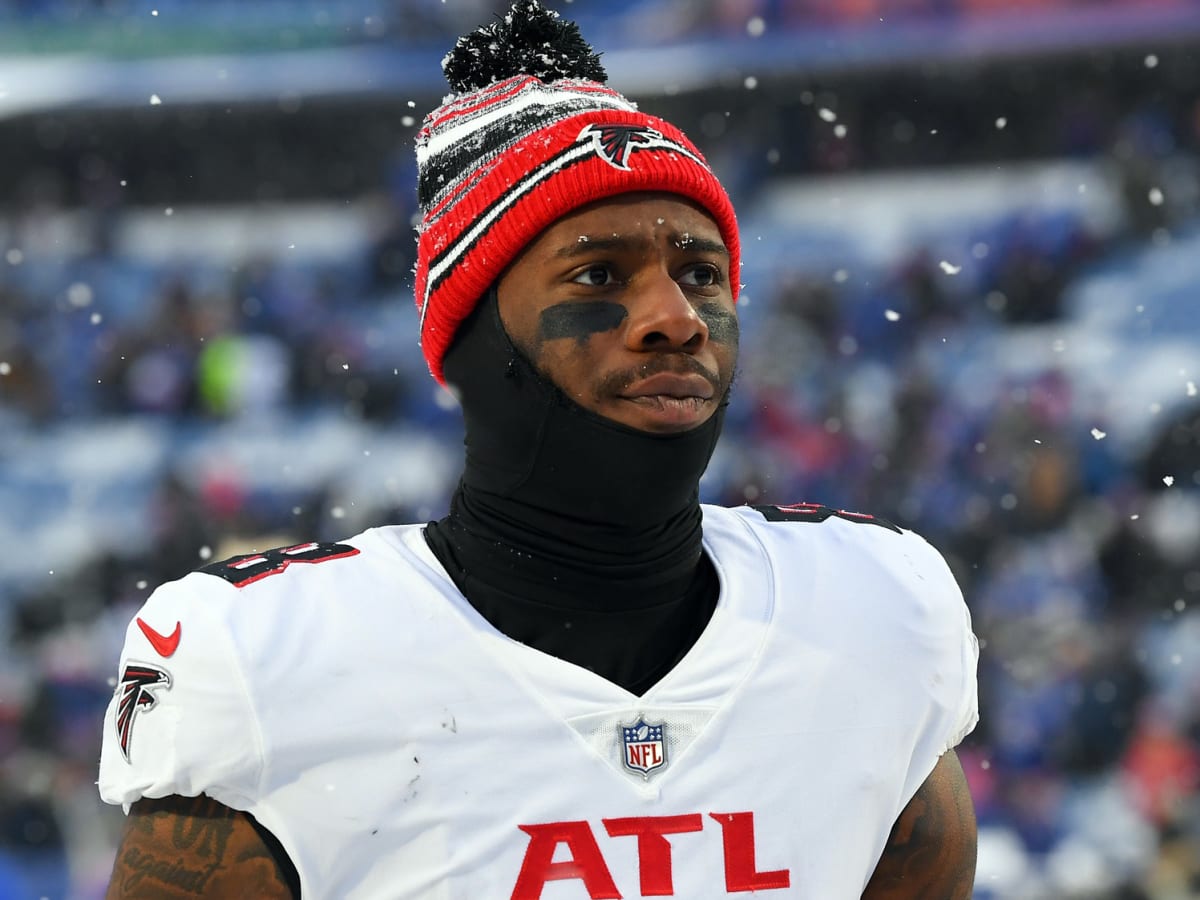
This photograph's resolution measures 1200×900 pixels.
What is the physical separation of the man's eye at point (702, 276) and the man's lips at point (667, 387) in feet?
0.50

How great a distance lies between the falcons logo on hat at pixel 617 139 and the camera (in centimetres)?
179

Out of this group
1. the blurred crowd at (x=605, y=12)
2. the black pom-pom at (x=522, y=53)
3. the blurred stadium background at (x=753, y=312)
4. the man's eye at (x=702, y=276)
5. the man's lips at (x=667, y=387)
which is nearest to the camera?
the man's lips at (x=667, y=387)

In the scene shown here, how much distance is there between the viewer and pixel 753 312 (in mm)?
8414

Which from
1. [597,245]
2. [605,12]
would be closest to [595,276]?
[597,245]

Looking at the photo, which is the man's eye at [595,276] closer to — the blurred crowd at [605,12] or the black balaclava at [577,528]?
the black balaclava at [577,528]

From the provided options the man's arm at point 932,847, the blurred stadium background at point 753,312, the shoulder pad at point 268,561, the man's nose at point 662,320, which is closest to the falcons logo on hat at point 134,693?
the shoulder pad at point 268,561

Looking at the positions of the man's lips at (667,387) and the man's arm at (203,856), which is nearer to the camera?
the man's arm at (203,856)

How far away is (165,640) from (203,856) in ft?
0.79

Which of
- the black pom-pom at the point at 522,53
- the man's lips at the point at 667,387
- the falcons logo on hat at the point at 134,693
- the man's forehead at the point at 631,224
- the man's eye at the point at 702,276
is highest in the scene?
the black pom-pom at the point at 522,53

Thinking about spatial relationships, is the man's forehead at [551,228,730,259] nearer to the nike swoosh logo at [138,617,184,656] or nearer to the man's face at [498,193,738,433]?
the man's face at [498,193,738,433]

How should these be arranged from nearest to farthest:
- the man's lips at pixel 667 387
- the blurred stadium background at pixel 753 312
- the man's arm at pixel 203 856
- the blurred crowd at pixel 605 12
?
the man's arm at pixel 203 856 → the man's lips at pixel 667 387 → the blurred stadium background at pixel 753 312 → the blurred crowd at pixel 605 12

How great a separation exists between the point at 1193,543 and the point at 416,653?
6.40 meters

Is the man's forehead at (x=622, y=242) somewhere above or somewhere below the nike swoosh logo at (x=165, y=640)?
above

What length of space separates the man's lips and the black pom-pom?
1.69 ft
